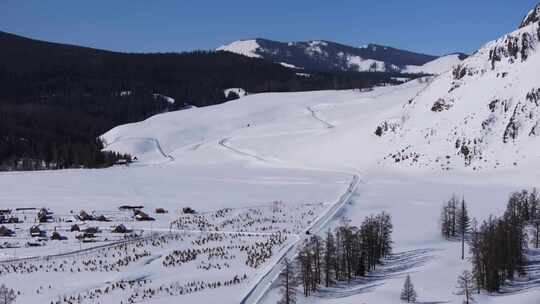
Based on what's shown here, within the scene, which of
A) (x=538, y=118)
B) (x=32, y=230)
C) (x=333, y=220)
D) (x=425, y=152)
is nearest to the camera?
(x=32, y=230)

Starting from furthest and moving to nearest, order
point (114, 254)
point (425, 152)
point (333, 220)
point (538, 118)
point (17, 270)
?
point (425, 152)
point (538, 118)
point (333, 220)
point (114, 254)
point (17, 270)

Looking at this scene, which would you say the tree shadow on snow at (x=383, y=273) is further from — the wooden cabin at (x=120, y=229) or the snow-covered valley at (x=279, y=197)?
the wooden cabin at (x=120, y=229)

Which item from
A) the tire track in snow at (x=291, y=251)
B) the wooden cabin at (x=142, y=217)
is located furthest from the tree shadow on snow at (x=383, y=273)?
the wooden cabin at (x=142, y=217)

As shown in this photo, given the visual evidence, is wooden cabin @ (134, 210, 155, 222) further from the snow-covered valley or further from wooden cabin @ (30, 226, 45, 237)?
wooden cabin @ (30, 226, 45, 237)

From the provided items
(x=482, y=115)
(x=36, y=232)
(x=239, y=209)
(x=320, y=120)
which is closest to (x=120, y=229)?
(x=36, y=232)

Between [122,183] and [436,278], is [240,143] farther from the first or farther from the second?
[436,278]

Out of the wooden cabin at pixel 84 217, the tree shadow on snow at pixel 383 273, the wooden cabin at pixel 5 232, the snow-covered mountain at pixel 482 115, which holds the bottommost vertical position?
the tree shadow on snow at pixel 383 273

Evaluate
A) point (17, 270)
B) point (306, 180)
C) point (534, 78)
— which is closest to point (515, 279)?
point (17, 270)
